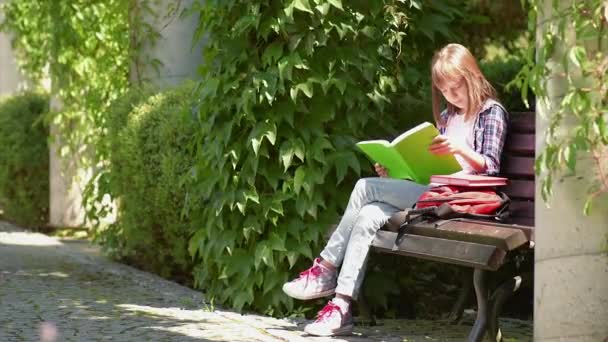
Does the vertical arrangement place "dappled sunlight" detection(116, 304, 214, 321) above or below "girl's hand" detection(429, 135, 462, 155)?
below

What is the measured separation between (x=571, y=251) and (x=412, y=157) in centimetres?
156

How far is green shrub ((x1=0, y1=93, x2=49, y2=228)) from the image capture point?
12.4 metres

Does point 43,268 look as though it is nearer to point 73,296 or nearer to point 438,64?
point 73,296

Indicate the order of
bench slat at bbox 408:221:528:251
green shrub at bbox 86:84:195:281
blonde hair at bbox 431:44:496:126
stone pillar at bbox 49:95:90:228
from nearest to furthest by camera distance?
bench slat at bbox 408:221:528:251 < blonde hair at bbox 431:44:496:126 < green shrub at bbox 86:84:195:281 < stone pillar at bbox 49:95:90:228

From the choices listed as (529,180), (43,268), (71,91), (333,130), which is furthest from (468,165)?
(71,91)

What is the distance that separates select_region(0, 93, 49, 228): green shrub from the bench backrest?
714 centimetres

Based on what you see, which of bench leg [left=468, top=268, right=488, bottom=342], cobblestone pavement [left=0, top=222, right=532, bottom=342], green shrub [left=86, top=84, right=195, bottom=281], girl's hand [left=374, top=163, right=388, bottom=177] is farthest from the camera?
green shrub [left=86, top=84, right=195, bottom=281]

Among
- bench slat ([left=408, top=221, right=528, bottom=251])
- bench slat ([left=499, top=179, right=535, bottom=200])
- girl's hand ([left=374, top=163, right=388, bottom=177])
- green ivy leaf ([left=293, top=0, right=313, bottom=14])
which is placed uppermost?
green ivy leaf ([left=293, top=0, right=313, bottom=14])

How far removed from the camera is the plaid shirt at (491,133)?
585 centimetres

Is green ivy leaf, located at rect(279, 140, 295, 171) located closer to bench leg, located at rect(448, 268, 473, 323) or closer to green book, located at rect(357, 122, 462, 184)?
green book, located at rect(357, 122, 462, 184)

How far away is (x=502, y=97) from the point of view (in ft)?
22.9

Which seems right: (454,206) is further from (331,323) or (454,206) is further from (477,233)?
(331,323)

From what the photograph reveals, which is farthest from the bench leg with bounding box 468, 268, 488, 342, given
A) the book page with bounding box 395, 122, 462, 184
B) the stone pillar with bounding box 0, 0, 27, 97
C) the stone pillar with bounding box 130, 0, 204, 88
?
the stone pillar with bounding box 0, 0, 27, 97

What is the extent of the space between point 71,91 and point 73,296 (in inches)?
171
